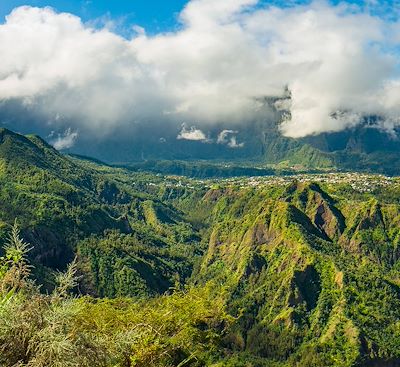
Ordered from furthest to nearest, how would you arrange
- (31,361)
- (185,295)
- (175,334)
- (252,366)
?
(252,366) < (185,295) < (175,334) < (31,361)

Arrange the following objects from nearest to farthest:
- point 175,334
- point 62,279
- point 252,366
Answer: point 62,279, point 175,334, point 252,366

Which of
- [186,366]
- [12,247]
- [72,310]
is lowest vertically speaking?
[186,366]

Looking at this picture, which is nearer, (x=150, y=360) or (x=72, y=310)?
(x=72, y=310)

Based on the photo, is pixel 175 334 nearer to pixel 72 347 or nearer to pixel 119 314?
pixel 119 314

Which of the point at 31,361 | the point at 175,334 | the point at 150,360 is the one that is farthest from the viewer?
the point at 175,334

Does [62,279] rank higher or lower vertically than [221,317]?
higher

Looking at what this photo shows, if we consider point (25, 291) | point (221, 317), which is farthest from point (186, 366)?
point (25, 291)

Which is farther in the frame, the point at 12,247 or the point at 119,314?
the point at 119,314

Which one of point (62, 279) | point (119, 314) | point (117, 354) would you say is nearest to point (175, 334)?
point (119, 314)

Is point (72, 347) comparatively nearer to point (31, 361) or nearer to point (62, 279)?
point (31, 361)
